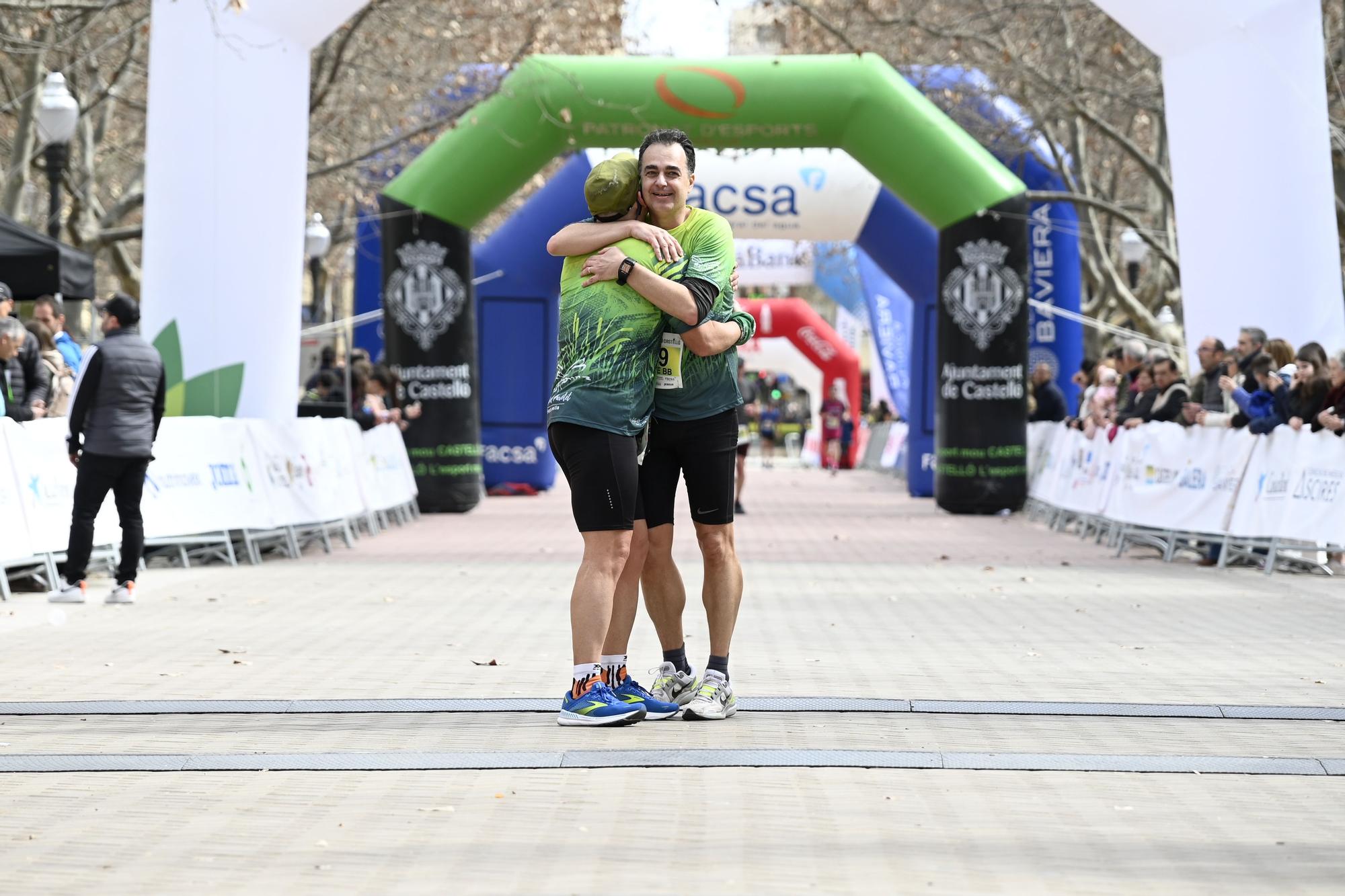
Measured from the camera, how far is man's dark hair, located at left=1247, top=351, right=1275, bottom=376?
13.7 metres

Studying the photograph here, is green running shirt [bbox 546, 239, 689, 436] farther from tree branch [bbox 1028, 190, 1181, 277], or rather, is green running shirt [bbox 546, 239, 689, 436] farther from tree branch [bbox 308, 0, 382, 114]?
tree branch [bbox 1028, 190, 1181, 277]

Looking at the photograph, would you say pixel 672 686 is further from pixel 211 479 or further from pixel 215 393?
pixel 215 393

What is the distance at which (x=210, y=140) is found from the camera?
1517cm

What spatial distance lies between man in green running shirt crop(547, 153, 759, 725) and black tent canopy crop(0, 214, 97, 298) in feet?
32.4

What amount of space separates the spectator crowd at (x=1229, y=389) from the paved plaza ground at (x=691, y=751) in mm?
2310

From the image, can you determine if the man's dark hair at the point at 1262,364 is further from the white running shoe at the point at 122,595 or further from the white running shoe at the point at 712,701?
the white running shoe at the point at 712,701

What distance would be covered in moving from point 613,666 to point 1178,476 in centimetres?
959

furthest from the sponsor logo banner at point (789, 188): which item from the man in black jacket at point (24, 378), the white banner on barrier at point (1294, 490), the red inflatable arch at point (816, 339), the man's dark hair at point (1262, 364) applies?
the red inflatable arch at point (816, 339)

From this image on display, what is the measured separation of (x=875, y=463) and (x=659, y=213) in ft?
113

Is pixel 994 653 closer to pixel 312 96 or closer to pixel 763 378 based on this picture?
pixel 312 96

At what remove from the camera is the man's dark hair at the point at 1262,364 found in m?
13.7

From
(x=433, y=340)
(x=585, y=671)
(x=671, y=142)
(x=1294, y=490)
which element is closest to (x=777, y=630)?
(x=585, y=671)

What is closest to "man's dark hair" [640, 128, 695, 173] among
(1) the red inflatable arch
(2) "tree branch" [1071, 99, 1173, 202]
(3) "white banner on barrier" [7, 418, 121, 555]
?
(3) "white banner on barrier" [7, 418, 121, 555]

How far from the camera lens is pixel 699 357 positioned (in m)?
6.64
